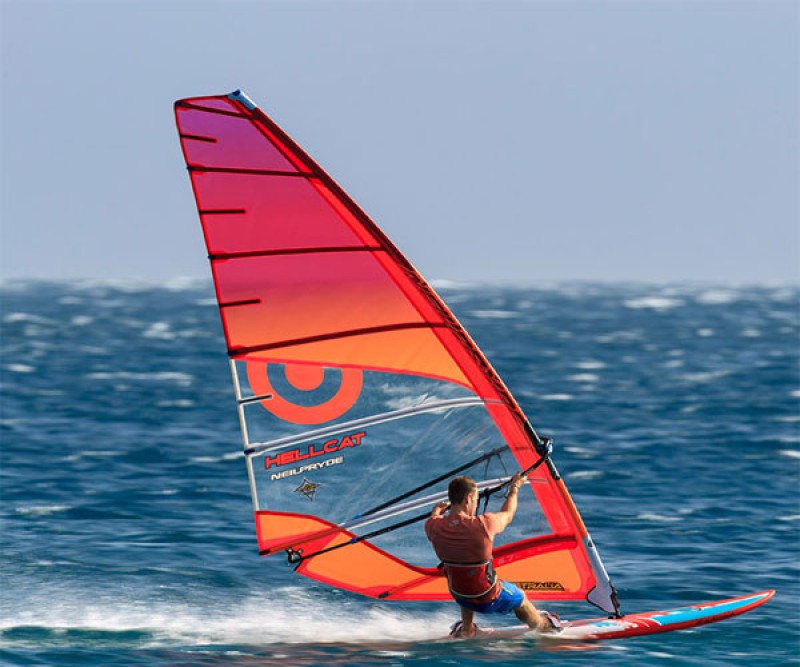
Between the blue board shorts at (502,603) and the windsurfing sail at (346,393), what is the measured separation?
0.71m

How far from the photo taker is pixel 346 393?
9.61m

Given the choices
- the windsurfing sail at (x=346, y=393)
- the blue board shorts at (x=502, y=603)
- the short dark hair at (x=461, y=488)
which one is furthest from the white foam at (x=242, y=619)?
the short dark hair at (x=461, y=488)

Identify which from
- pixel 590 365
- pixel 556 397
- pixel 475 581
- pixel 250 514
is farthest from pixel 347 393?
pixel 590 365

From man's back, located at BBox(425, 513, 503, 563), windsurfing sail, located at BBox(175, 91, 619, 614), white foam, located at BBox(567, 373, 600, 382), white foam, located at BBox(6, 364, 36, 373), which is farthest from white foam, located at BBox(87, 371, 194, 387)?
man's back, located at BBox(425, 513, 503, 563)

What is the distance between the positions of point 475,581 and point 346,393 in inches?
65.9

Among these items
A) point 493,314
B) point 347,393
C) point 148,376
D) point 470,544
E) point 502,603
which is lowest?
point 493,314

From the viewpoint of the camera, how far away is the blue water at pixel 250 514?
9.84 m

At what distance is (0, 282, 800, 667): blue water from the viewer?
9.84 meters

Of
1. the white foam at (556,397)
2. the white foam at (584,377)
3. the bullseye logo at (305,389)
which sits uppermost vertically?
the bullseye logo at (305,389)

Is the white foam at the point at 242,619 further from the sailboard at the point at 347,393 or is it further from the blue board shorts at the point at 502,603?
the blue board shorts at the point at 502,603

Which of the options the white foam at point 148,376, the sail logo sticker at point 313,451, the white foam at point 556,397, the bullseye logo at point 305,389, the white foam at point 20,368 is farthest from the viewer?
the white foam at point 20,368

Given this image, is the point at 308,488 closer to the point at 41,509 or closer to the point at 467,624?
the point at 467,624

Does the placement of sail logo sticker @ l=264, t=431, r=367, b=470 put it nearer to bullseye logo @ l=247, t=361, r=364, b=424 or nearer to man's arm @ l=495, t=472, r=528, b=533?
bullseye logo @ l=247, t=361, r=364, b=424

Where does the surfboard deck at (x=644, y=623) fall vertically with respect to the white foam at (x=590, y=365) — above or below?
above
